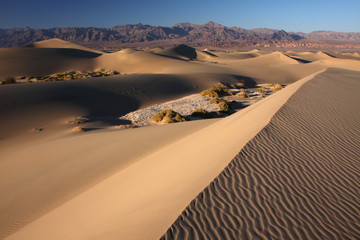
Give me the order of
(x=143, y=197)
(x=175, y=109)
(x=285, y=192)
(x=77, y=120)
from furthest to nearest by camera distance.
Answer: (x=175, y=109) < (x=77, y=120) < (x=143, y=197) < (x=285, y=192)

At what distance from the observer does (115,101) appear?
734 inches

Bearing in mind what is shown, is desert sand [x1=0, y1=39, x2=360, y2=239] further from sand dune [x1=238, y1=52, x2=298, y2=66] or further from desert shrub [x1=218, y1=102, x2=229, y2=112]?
sand dune [x1=238, y1=52, x2=298, y2=66]

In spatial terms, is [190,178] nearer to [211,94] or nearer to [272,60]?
[211,94]

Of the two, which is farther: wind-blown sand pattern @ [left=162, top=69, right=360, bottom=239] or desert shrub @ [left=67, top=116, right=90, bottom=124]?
desert shrub @ [left=67, top=116, right=90, bottom=124]

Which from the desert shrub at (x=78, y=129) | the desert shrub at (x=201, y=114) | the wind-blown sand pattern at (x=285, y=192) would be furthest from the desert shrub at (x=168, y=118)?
the wind-blown sand pattern at (x=285, y=192)

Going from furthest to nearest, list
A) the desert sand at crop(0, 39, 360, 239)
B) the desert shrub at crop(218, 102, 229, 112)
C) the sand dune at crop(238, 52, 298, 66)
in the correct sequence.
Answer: the sand dune at crop(238, 52, 298, 66) → the desert shrub at crop(218, 102, 229, 112) → the desert sand at crop(0, 39, 360, 239)

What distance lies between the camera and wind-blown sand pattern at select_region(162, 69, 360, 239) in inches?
111

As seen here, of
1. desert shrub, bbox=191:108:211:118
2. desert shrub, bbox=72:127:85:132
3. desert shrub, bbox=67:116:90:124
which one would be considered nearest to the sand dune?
desert shrub, bbox=191:108:211:118

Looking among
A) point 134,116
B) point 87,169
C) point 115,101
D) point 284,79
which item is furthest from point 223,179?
point 284,79

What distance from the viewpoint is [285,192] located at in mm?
3490

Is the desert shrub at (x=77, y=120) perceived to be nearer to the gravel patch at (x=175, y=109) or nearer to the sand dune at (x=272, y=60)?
the gravel patch at (x=175, y=109)

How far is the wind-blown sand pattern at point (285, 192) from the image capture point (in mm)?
2818

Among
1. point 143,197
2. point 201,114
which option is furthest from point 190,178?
point 201,114

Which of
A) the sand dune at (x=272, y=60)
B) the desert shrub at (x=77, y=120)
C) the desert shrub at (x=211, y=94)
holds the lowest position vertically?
the desert shrub at (x=77, y=120)
